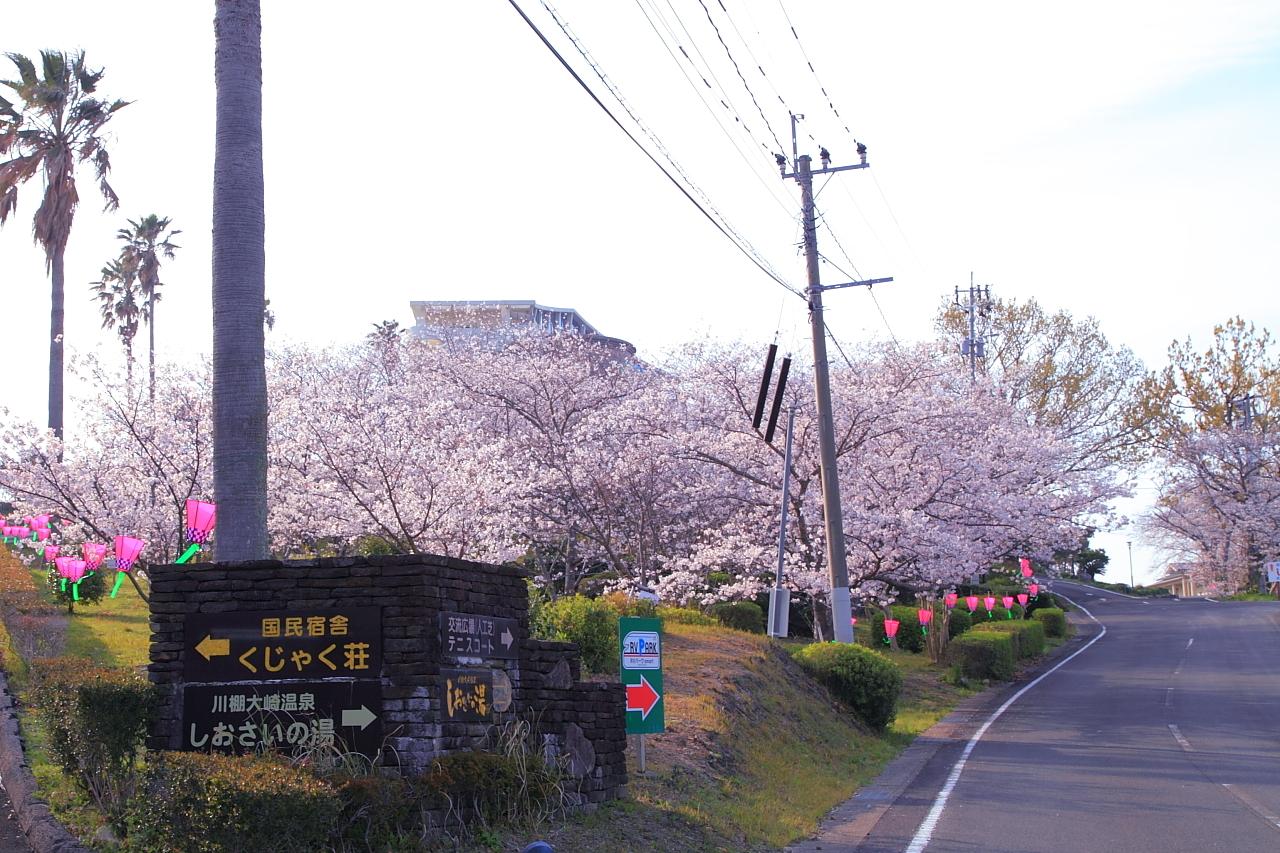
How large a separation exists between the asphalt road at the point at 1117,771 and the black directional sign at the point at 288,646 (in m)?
5.45

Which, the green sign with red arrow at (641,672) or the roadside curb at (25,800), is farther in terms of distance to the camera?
the green sign with red arrow at (641,672)

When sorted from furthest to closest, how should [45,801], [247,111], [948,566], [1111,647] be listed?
[1111,647], [948,566], [247,111], [45,801]

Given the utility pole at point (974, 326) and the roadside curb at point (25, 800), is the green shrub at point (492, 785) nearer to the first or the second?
the roadside curb at point (25, 800)

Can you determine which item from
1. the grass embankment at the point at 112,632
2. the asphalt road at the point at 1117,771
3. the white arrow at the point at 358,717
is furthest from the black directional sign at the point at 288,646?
the asphalt road at the point at 1117,771

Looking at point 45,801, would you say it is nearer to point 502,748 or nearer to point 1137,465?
point 502,748

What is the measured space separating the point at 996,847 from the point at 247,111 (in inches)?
366

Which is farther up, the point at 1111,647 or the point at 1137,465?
the point at 1137,465

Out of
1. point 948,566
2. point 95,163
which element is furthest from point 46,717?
point 95,163

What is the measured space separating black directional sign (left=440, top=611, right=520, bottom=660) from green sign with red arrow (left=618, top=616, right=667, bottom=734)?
225 centimetres

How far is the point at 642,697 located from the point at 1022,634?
26.0 meters

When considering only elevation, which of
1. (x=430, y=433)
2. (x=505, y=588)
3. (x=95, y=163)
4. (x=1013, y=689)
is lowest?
(x=1013, y=689)

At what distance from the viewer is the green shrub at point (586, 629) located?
14875mm

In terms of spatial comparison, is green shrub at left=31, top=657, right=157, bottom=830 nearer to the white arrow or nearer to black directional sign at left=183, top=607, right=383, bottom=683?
black directional sign at left=183, top=607, right=383, bottom=683

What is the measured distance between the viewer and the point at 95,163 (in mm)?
33750
